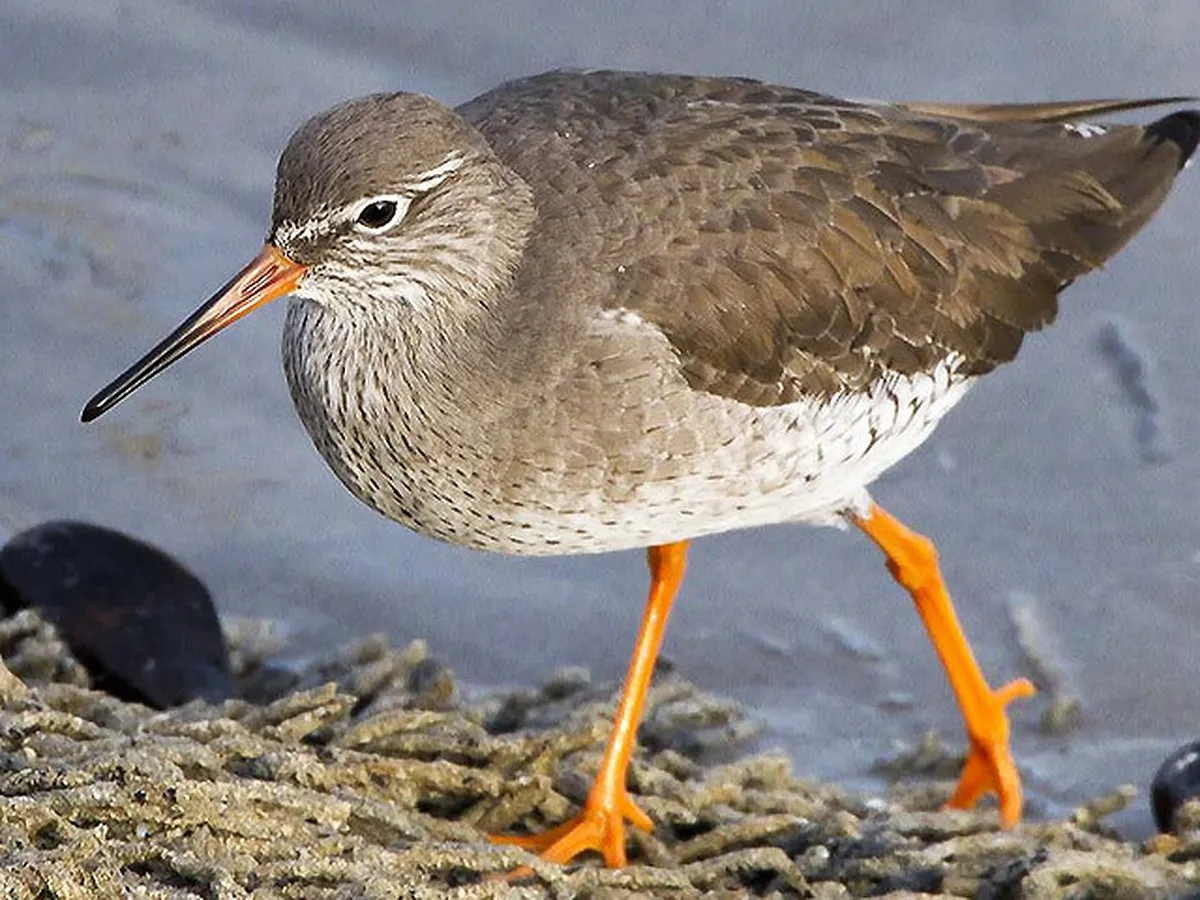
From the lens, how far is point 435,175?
5836 mm

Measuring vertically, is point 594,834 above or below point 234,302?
below

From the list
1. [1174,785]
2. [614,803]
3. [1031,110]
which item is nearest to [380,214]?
[614,803]

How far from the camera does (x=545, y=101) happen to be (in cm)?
640

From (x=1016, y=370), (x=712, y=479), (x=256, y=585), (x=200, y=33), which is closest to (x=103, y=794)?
(x=712, y=479)

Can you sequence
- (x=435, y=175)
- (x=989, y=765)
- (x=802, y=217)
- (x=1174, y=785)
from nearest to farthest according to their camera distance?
(x=435, y=175)
(x=802, y=217)
(x=1174, y=785)
(x=989, y=765)

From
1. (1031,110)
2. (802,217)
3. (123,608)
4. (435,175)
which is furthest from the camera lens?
(1031,110)

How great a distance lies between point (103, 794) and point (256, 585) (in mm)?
2905

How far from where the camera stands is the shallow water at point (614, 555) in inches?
310

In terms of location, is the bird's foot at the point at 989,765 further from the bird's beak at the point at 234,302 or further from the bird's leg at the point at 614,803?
the bird's beak at the point at 234,302

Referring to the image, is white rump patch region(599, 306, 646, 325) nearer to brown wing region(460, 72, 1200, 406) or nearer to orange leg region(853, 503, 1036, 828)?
brown wing region(460, 72, 1200, 406)

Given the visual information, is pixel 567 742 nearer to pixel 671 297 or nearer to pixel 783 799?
pixel 783 799

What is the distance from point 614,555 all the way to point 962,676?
1.53 meters

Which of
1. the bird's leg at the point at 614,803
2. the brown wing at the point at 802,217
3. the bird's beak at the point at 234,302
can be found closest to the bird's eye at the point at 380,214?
the bird's beak at the point at 234,302

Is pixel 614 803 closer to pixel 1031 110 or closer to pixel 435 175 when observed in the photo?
pixel 435 175
